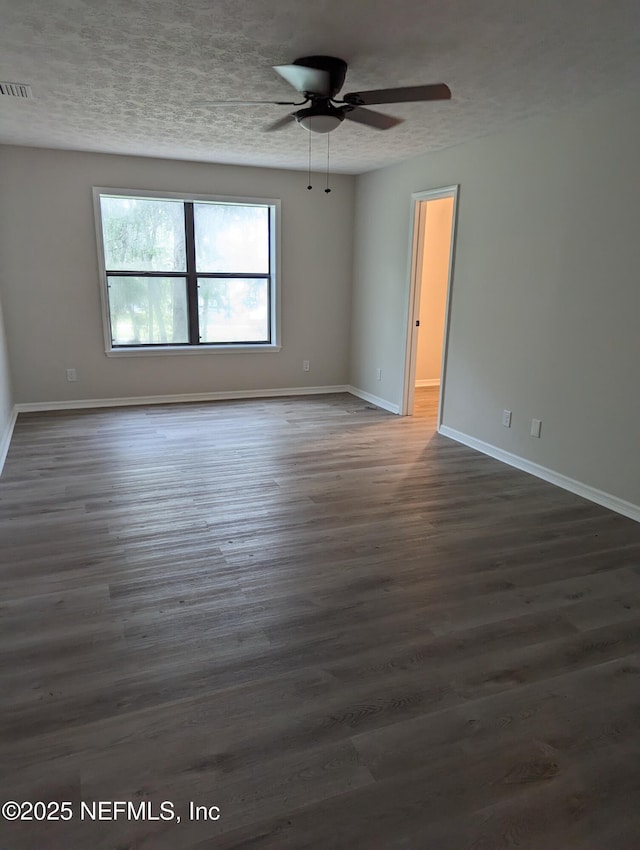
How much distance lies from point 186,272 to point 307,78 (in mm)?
3495

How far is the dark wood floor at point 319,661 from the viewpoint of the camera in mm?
1543

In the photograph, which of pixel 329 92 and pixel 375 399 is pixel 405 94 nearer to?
pixel 329 92

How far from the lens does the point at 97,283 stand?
5668mm

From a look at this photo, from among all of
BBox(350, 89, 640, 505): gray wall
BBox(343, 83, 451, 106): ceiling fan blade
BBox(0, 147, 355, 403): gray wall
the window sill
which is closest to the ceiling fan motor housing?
BBox(343, 83, 451, 106): ceiling fan blade

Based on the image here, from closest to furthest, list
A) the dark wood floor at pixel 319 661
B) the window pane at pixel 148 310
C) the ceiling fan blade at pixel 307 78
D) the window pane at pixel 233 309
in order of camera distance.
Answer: the dark wood floor at pixel 319 661 < the ceiling fan blade at pixel 307 78 < the window pane at pixel 148 310 < the window pane at pixel 233 309

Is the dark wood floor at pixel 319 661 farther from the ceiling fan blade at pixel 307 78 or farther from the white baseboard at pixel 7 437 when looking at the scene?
the ceiling fan blade at pixel 307 78

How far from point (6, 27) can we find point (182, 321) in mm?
3702

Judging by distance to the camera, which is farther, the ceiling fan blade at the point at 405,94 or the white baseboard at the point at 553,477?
the white baseboard at the point at 553,477

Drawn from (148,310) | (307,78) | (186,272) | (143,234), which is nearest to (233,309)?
(186,272)

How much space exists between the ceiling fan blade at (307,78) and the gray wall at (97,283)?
10.6 ft

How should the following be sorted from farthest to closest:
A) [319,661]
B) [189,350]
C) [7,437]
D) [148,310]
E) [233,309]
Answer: [233,309]
[189,350]
[148,310]
[7,437]
[319,661]

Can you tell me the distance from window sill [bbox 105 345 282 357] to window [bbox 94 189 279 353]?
0.06 ft

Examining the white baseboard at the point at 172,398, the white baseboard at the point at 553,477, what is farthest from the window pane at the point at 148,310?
the white baseboard at the point at 553,477

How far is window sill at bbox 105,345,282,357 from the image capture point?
19.4ft
